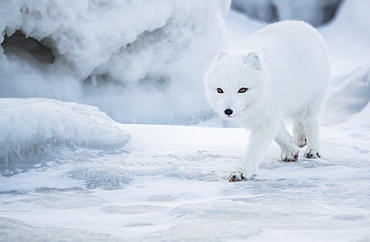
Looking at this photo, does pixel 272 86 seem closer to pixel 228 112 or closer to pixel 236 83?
pixel 236 83

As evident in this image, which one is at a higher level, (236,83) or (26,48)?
(26,48)

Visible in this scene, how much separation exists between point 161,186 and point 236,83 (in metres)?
0.76

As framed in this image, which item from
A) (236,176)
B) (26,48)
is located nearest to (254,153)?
(236,176)

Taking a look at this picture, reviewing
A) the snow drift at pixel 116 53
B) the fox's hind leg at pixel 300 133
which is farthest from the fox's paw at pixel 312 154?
the snow drift at pixel 116 53

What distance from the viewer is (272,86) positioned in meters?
3.32

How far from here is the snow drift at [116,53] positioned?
510 cm

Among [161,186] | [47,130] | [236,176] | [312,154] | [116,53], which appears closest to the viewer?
[161,186]

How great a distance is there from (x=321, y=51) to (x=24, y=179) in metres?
2.37

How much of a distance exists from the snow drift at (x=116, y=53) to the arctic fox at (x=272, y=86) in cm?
204

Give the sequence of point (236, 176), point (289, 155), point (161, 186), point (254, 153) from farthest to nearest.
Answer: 1. point (289, 155)
2. point (254, 153)
3. point (236, 176)
4. point (161, 186)

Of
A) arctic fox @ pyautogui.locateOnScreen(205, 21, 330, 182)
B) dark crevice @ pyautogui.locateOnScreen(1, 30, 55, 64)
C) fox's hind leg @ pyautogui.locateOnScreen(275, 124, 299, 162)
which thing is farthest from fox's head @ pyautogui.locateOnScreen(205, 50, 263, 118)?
dark crevice @ pyautogui.locateOnScreen(1, 30, 55, 64)

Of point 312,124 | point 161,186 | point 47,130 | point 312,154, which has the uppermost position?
point 312,124

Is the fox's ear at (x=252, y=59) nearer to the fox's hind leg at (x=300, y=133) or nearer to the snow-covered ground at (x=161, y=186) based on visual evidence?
the snow-covered ground at (x=161, y=186)

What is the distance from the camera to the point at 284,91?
3.42 meters
